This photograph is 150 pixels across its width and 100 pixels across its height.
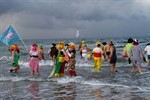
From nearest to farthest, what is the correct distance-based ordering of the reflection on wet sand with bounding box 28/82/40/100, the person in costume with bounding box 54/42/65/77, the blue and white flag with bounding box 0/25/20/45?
the reflection on wet sand with bounding box 28/82/40/100, the person in costume with bounding box 54/42/65/77, the blue and white flag with bounding box 0/25/20/45

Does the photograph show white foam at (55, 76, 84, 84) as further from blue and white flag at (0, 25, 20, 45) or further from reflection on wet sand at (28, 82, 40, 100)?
blue and white flag at (0, 25, 20, 45)

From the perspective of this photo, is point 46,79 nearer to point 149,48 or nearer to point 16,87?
point 16,87

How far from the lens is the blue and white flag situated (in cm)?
1619

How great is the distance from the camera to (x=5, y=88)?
12.0 meters

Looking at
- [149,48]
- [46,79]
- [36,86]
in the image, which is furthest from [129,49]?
[36,86]

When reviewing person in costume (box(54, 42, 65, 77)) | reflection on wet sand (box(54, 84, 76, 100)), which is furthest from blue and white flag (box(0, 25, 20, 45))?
reflection on wet sand (box(54, 84, 76, 100))

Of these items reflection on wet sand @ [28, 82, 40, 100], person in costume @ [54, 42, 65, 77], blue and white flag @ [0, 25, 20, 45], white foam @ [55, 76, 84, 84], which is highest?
blue and white flag @ [0, 25, 20, 45]

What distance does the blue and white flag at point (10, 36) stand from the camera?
53.1 ft

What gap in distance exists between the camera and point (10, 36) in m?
16.2

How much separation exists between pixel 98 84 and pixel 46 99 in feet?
10.9

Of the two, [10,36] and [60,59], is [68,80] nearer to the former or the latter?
[60,59]

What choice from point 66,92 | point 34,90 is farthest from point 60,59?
point 66,92

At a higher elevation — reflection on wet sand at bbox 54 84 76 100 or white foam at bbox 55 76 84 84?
white foam at bbox 55 76 84 84

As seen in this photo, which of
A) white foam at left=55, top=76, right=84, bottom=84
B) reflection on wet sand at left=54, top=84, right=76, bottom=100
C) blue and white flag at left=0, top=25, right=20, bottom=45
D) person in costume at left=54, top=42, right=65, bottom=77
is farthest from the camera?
blue and white flag at left=0, top=25, right=20, bottom=45
